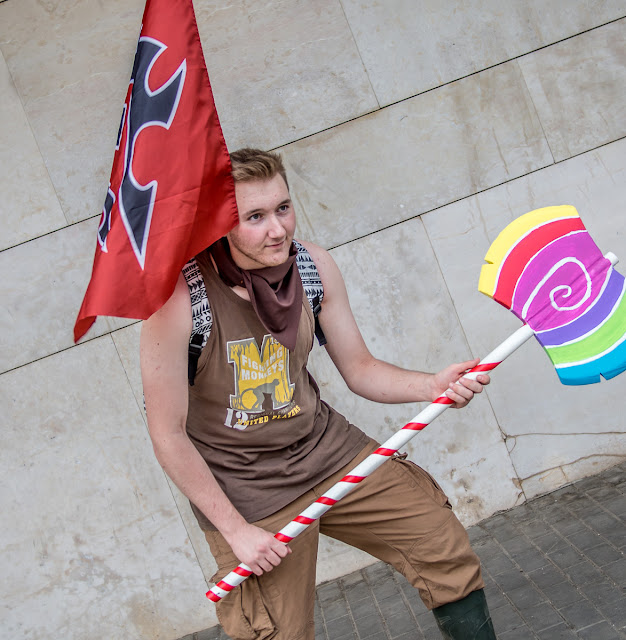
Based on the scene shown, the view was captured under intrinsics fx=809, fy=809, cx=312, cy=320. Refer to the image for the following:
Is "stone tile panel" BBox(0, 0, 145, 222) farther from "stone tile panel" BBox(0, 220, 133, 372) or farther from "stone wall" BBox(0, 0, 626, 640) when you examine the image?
"stone tile panel" BBox(0, 220, 133, 372)

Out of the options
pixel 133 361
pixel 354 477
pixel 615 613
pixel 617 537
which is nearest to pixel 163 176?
pixel 354 477

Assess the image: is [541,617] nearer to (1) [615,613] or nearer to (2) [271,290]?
(1) [615,613]

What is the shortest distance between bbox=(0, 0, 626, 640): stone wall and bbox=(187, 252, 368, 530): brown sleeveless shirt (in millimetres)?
1965

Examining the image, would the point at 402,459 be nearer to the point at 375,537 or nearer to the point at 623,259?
the point at 375,537

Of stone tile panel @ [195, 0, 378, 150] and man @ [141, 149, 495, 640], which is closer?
man @ [141, 149, 495, 640]

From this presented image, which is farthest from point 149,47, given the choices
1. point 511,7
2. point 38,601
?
point 38,601

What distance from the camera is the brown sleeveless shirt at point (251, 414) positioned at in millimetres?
2650

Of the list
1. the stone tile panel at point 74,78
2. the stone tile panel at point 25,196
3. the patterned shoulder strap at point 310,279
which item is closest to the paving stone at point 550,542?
the patterned shoulder strap at point 310,279

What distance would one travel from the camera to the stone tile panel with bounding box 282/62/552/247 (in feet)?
15.5

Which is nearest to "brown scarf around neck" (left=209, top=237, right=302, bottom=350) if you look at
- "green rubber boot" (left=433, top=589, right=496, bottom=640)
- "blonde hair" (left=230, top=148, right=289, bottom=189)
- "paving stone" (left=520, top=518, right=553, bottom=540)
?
"blonde hair" (left=230, top=148, right=289, bottom=189)

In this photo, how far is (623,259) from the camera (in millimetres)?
4848

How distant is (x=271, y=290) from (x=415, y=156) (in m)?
2.42

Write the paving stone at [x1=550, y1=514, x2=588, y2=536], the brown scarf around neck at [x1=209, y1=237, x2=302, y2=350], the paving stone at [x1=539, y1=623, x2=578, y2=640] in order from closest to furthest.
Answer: the brown scarf around neck at [x1=209, y1=237, x2=302, y2=350] → the paving stone at [x1=539, y1=623, x2=578, y2=640] → the paving stone at [x1=550, y1=514, x2=588, y2=536]

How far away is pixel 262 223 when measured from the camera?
2.62 m
